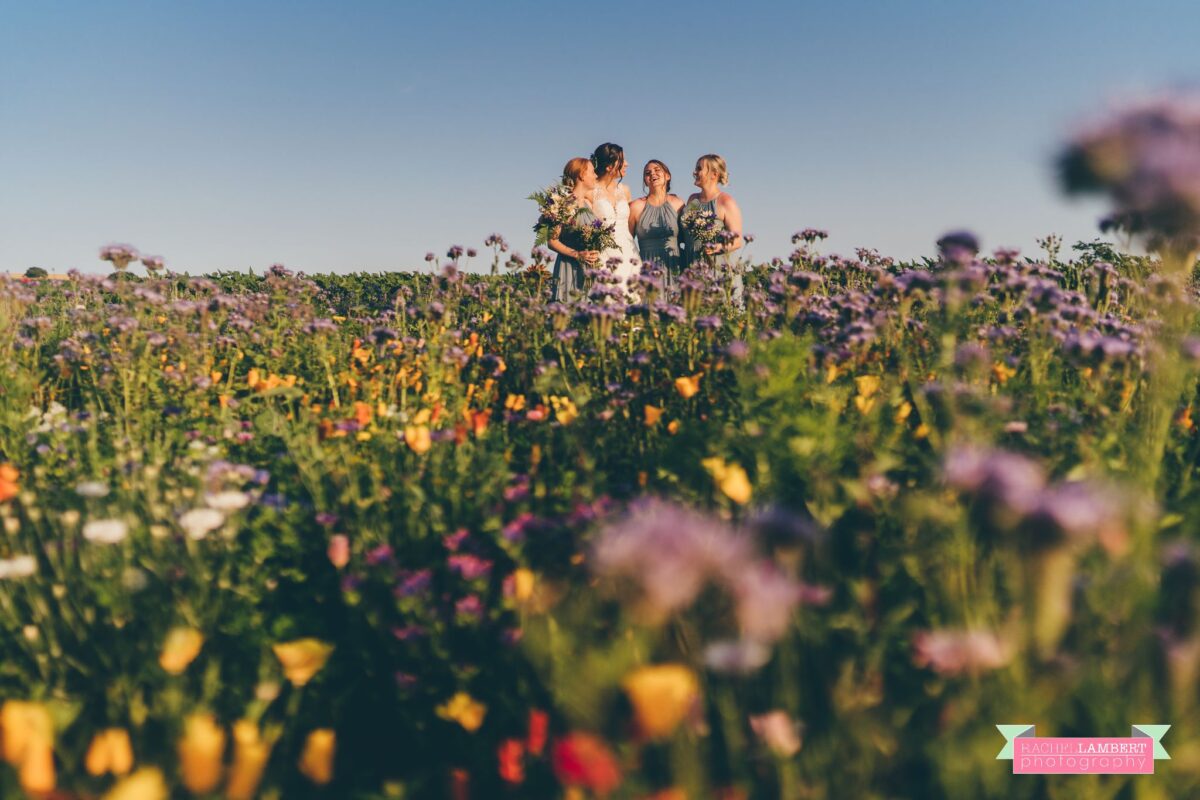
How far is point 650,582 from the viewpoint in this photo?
1.16 meters

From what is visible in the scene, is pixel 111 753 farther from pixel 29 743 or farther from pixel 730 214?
pixel 730 214

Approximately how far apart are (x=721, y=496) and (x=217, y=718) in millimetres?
1582

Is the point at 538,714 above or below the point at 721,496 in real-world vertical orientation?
below

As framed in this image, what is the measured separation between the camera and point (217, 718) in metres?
1.96

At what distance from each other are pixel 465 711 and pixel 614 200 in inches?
304

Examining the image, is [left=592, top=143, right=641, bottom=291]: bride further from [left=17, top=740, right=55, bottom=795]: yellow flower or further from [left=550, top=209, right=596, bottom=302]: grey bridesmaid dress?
[left=17, top=740, right=55, bottom=795]: yellow flower

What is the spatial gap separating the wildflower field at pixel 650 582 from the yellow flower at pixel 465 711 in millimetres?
42

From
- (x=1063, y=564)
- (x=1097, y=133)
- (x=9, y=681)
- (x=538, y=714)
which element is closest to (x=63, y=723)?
(x=9, y=681)

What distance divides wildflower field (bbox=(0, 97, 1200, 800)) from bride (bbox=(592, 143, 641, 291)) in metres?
4.72

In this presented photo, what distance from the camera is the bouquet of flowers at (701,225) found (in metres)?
7.45

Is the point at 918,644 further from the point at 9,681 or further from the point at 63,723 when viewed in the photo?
the point at 9,681

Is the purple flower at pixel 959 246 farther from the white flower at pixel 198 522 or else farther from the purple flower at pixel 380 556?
the white flower at pixel 198 522

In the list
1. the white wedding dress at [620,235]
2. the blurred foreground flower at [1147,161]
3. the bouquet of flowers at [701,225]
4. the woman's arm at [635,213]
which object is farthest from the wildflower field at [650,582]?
the woman's arm at [635,213]

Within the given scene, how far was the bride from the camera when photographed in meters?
8.59
